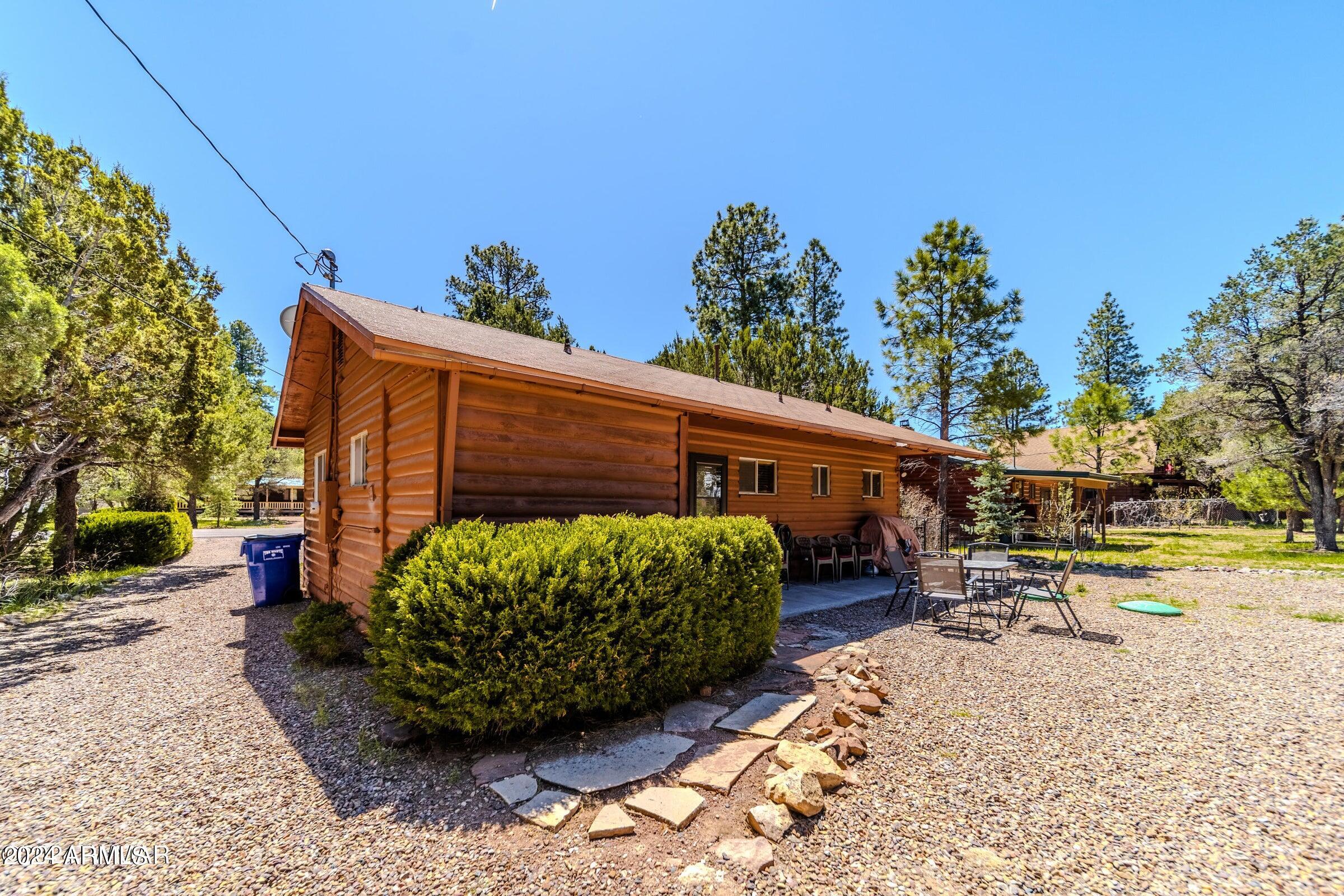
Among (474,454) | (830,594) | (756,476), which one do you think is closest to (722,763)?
(474,454)

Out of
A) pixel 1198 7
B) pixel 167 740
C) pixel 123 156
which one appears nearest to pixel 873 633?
pixel 167 740

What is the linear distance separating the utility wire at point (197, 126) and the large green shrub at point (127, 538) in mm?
10387

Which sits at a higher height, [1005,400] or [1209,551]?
[1005,400]

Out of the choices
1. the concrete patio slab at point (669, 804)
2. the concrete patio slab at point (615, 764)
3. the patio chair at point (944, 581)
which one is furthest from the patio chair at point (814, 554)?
the concrete patio slab at point (669, 804)

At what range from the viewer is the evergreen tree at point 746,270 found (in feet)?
78.6

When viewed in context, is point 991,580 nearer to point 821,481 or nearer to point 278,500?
point 821,481

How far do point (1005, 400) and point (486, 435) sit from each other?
607 inches

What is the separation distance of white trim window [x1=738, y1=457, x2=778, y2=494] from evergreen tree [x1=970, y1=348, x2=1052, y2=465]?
9248 mm

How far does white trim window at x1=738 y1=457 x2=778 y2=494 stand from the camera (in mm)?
9570

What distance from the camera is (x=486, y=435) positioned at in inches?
200

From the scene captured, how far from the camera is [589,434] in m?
5.89

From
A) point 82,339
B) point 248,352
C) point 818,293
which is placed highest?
point 248,352

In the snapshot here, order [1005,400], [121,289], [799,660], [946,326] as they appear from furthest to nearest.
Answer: [946,326]
[1005,400]
[121,289]
[799,660]

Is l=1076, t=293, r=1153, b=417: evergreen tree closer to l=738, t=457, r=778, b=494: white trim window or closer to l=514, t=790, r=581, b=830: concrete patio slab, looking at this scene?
l=738, t=457, r=778, b=494: white trim window
